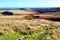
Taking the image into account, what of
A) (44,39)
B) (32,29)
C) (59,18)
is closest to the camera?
(44,39)

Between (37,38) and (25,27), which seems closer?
(37,38)

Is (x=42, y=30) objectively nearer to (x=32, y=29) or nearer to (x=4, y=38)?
(x=32, y=29)

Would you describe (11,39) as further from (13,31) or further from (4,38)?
(13,31)

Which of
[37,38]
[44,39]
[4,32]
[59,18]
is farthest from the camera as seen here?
[59,18]

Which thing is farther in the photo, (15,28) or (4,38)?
(15,28)

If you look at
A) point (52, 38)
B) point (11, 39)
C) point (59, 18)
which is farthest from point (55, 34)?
point (59, 18)

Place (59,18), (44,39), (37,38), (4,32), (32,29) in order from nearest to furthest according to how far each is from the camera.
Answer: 1. (44,39)
2. (37,38)
3. (4,32)
4. (32,29)
5. (59,18)

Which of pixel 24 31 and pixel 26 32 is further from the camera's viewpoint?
pixel 24 31

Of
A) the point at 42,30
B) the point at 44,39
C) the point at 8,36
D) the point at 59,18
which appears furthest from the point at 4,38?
the point at 59,18

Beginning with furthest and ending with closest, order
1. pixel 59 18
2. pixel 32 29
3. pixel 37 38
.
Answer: pixel 59 18 → pixel 32 29 → pixel 37 38
